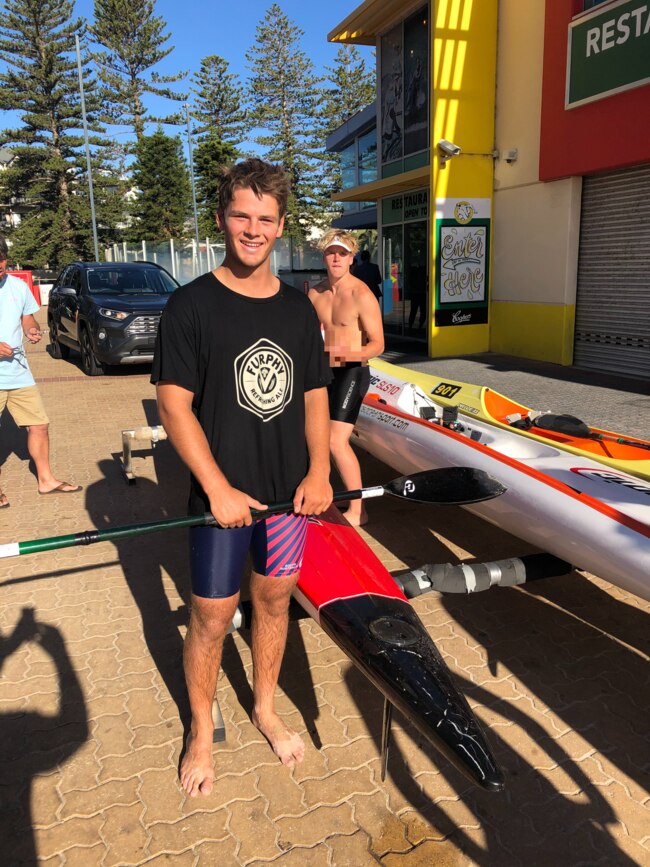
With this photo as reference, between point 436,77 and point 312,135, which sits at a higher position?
point 312,135

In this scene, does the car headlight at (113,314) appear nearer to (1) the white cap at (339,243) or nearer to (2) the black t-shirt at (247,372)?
(1) the white cap at (339,243)

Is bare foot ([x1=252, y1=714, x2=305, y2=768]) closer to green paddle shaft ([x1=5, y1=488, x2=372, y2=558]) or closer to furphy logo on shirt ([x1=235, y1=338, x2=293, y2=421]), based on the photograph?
green paddle shaft ([x1=5, y1=488, x2=372, y2=558])

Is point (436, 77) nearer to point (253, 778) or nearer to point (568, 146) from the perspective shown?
point (568, 146)

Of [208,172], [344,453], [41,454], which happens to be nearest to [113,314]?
[41,454]

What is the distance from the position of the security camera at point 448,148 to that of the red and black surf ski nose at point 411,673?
36.2 feet

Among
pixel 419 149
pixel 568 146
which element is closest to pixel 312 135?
pixel 419 149

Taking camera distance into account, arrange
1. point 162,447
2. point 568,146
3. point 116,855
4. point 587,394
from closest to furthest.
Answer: point 116,855, point 162,447, point 587,394, point 568,146

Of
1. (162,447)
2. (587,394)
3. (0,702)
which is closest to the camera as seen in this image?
(0,702)

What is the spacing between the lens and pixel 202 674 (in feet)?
7.68

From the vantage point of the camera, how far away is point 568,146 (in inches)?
414

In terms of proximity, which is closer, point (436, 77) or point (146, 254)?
point (436, 77)

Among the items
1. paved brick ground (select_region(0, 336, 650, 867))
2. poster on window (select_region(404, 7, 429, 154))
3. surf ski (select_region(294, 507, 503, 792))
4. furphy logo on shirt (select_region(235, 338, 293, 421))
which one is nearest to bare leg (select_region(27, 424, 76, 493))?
paved brick ground (select_region(0, 336, 650, 867))

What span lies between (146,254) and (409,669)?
33.7 metres

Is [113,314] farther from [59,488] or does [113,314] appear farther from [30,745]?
[30,745]
